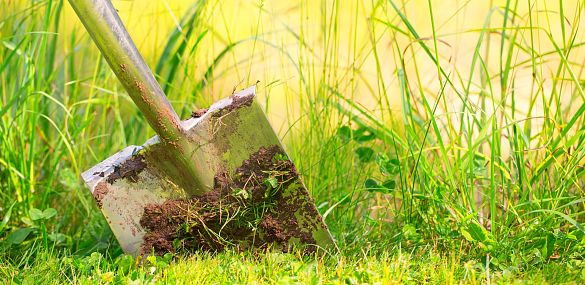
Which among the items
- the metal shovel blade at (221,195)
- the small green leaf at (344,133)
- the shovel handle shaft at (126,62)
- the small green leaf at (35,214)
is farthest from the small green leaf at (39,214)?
the small green leaf at (344,133)

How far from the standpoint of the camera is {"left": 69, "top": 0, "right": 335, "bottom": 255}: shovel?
2.09m

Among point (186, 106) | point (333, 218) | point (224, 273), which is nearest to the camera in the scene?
point (224, 273)

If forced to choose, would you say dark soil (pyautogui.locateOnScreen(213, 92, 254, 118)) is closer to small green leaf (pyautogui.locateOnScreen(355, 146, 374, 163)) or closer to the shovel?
the shovel

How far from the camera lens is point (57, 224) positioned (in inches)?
97.2

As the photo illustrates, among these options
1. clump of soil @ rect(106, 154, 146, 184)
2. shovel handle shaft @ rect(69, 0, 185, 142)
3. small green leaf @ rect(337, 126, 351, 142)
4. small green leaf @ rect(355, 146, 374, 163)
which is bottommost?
small green leaf @ rect(355, 146, 374, 163)

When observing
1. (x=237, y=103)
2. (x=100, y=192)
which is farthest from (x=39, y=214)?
(x=237, y=103)

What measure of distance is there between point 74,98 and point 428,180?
50.8 inches

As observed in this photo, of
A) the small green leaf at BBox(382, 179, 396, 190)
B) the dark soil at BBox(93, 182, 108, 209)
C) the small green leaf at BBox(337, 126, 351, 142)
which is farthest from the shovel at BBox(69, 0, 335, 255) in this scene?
the small green leaf at BBox(337, 126, 351, 142)

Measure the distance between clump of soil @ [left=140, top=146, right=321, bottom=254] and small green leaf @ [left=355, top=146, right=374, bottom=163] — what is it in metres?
0.45

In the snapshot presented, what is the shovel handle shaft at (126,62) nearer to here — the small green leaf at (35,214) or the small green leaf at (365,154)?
the small green leaf at (35,214)

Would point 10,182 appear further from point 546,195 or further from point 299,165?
point 546,195

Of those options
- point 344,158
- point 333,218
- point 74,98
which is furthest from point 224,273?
point 74,98

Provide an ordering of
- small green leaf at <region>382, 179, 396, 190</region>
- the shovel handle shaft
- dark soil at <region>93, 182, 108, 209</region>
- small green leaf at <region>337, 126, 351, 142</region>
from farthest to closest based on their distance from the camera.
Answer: small green leaf at <region>337, 126, 351, 142</region> → small green leaf at <region>382, 179, 396, 190</region> → dark soil at <region>93, 182, 108, 209</region> → the shovel handle shaft

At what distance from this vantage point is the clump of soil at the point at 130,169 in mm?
2092
